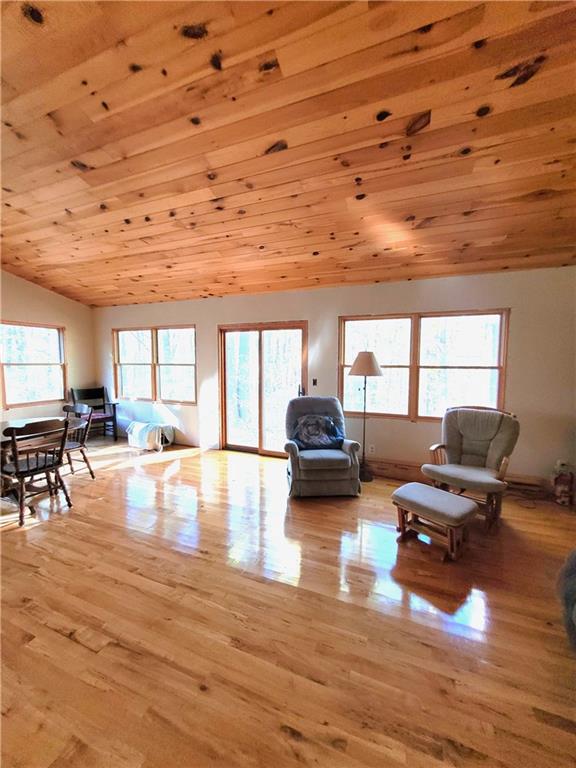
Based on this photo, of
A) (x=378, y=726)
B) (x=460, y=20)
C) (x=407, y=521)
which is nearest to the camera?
(x=378, y=726)

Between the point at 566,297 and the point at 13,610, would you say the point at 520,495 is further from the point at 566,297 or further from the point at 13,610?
the point at 13,610

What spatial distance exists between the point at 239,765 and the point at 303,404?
3032mm

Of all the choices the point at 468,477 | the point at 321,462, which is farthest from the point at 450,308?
the point at 321,462

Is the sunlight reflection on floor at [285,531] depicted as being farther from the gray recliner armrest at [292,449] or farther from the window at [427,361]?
the window at [427,361]

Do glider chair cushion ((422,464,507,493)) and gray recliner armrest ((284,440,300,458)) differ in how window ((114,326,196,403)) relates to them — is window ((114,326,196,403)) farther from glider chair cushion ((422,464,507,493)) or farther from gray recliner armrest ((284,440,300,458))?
glider chair cushion ((422,464,507,493))

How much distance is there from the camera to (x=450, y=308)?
12.6ft

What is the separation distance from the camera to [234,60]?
1.70 meters

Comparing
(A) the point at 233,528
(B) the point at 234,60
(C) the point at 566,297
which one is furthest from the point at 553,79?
(A) the point at 233,528

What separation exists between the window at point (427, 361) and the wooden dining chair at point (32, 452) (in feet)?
10.7

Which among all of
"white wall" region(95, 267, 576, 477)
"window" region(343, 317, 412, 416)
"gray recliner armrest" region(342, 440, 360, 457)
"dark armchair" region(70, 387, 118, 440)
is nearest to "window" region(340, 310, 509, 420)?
"window" region(343, 317, 412, 416)

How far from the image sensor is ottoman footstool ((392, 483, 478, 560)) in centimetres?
235

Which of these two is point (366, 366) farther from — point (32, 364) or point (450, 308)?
point (32, 364)

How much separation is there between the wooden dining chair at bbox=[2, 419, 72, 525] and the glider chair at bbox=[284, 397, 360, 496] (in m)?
2.20

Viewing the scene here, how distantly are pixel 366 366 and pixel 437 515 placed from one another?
180 centimetres
